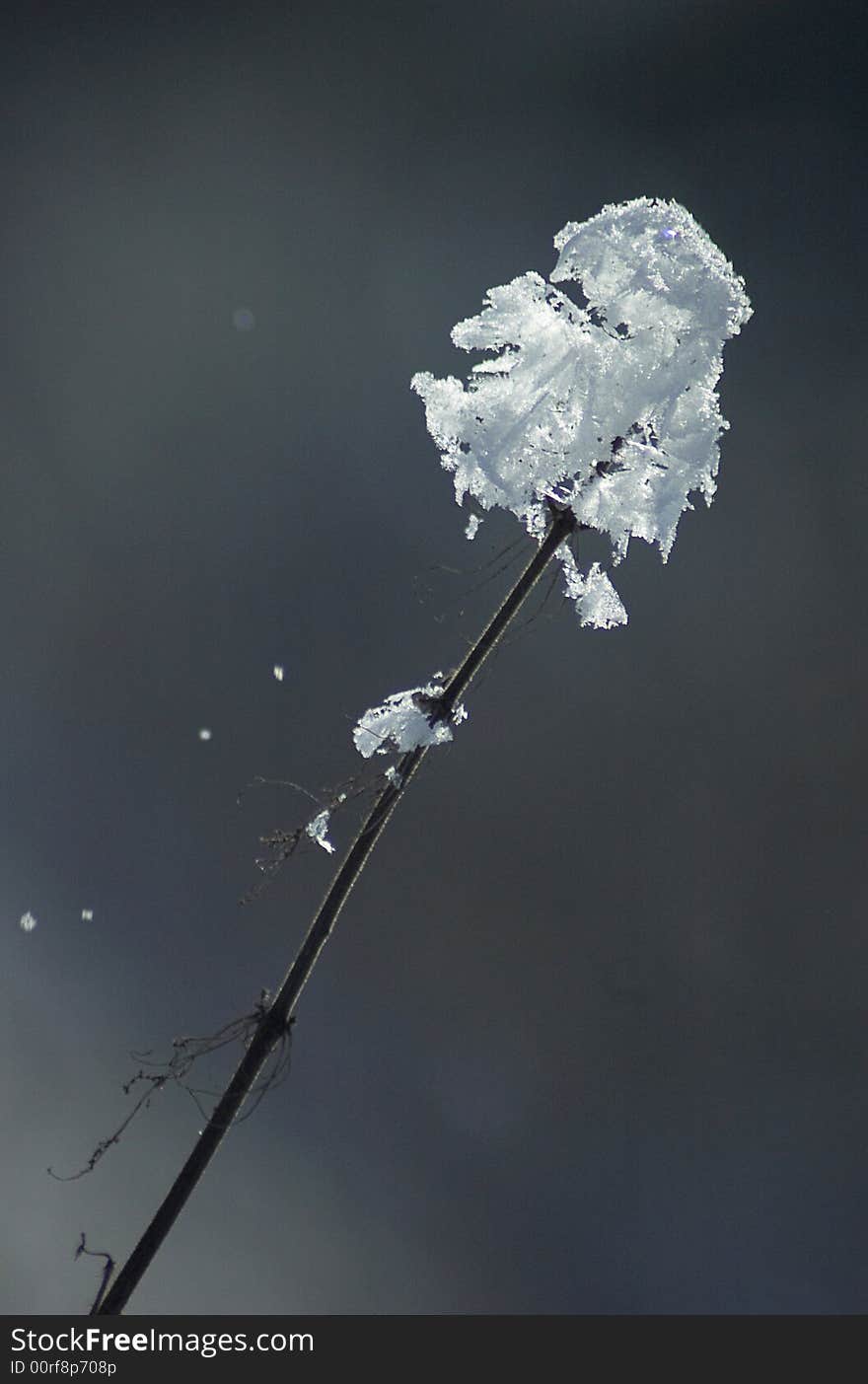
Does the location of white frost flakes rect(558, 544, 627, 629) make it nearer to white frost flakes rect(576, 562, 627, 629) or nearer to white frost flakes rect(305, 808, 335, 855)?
white frost flakes rect(576, 562, 627, 629)

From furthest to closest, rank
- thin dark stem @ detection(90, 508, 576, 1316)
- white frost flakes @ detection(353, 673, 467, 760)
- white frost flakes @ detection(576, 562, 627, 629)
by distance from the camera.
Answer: white frost flakes @ detection(576, 562, 627, 629), white frost flakes @ detection(353, 673, 467, 760), thin dark stem @ detection(90, 508, 576, 1316)

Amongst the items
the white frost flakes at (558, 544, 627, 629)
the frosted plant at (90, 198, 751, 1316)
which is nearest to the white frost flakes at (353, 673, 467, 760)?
the frosted plant at (90, 198, 751, 1316)

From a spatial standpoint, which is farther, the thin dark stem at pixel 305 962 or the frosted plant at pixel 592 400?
the frosted plant at pixel 592 400

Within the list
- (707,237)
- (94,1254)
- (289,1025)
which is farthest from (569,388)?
(94,1254)

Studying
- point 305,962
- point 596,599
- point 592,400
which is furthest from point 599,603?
point 305,962

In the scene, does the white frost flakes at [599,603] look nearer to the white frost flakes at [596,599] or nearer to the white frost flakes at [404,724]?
the white frost flakes at [596,599]

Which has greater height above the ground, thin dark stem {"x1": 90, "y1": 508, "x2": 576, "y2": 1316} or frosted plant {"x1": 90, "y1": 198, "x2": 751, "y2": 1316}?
frosted plant {"x1": 90, "y1": 198, "x2": 751, "y2": 1316}

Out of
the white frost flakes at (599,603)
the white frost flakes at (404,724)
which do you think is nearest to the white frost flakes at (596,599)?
the white frost flakes at (599,603)

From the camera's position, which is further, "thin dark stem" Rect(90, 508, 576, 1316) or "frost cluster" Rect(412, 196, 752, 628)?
"frost cluster" Rect(412, 196, 752, 628)
